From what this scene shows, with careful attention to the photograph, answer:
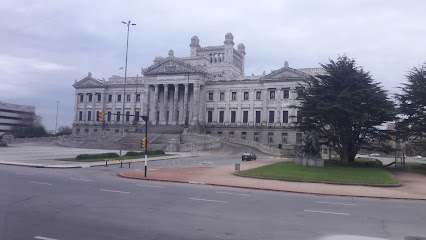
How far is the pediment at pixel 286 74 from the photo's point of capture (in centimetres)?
8331

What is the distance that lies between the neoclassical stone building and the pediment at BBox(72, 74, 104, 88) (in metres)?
0.42

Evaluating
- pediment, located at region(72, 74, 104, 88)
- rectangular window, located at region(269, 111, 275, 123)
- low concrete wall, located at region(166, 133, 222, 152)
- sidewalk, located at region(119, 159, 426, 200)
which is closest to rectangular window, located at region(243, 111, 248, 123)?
rectangular window, located at region(269, 111, 275, 123)

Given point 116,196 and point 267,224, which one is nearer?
point 267,224

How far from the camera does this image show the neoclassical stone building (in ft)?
284

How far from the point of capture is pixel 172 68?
92375 mm

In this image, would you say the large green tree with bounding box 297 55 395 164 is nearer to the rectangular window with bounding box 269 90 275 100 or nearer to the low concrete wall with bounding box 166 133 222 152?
the low concrete wall with bounding box 166 133 222 152

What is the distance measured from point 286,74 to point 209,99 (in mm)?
20745

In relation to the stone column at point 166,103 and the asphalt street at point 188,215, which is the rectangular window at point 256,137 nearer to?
the stone column at point 166,103

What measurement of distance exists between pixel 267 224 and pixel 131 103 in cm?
9279

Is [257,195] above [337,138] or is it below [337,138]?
below

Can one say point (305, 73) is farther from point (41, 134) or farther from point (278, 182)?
point (41, 134)

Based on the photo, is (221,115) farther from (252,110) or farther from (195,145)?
(195,145)

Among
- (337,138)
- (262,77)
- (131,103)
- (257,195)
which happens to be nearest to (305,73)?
(262,77)

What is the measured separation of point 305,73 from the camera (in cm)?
8262
